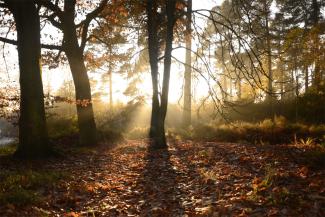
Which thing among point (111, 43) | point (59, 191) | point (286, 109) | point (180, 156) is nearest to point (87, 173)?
point (59, 191)

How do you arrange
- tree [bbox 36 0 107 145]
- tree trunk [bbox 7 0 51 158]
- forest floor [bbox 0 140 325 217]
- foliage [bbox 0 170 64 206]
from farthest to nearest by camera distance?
tree [bbox 36 0 107 145] < tree trunk [bbox 7 0 51 158] < foliage [bbox 0 170 64 206] < forest floor [bbox 0 140 325 217]

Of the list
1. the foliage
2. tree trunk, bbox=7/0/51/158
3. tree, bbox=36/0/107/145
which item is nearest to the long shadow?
the foliage

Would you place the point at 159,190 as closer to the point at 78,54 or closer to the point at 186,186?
the point at 186,186

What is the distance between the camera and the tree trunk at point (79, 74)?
42.4 ft

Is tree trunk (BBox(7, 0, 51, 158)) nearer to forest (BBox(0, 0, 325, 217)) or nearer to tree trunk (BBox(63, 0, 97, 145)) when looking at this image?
forest (BBox(0, 0, 325, 217))

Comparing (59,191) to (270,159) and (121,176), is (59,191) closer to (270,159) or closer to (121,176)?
(121,176)

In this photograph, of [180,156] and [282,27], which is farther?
[282,27]

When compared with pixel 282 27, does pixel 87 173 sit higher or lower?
lower

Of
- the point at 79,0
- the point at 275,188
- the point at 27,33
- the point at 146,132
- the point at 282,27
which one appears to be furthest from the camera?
the point at 282,27

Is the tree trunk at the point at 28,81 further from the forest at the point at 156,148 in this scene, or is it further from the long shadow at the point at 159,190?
the long shadow at the point at 159,190

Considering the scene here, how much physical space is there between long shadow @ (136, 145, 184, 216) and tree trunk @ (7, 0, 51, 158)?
3.29m

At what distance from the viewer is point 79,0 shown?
13.9m

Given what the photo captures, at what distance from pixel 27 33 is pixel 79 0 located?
4.73m

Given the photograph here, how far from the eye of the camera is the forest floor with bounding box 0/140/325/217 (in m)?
5.17
